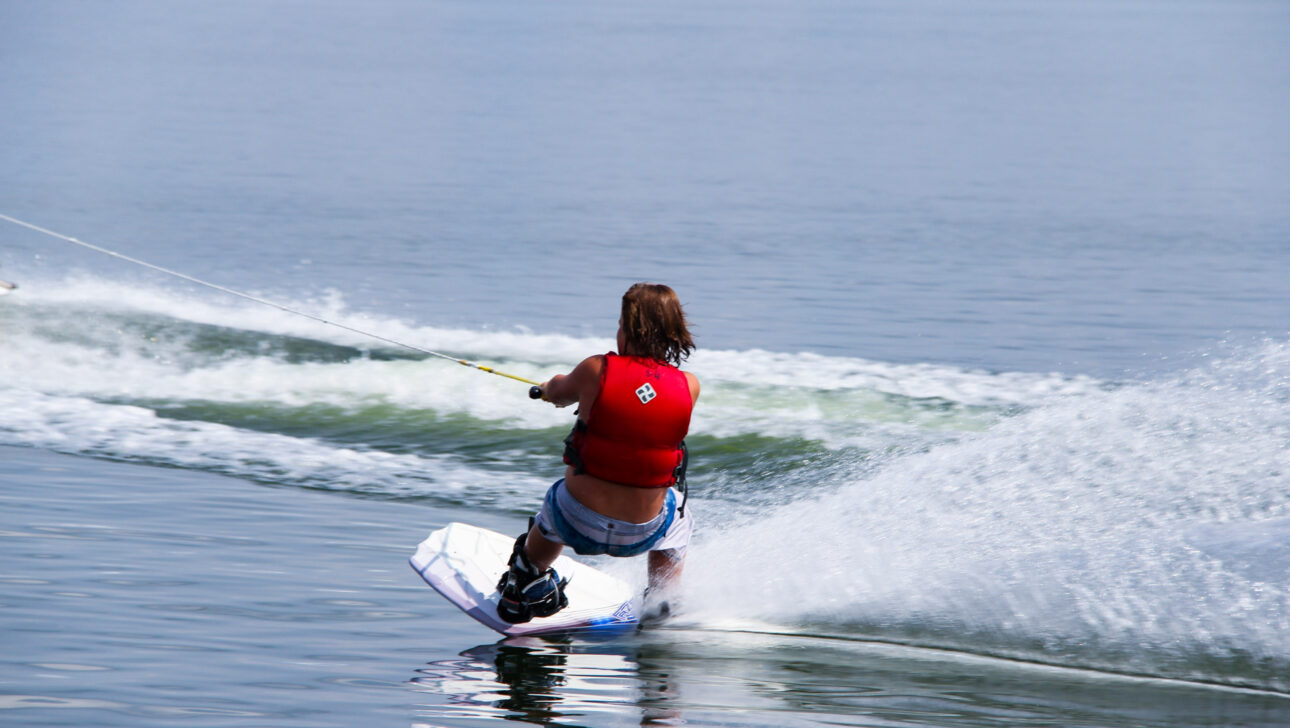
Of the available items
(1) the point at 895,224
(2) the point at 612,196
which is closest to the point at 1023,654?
(1) the point at 895,224

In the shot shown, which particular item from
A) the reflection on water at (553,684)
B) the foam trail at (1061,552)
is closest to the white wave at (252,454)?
the foam trail at (1061,552)

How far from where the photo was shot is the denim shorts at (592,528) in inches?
230

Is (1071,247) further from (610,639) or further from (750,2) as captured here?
(750,2)

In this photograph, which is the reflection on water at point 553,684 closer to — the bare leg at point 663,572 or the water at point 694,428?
the water at point 694,428

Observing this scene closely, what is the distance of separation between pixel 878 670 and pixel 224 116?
46365 mm

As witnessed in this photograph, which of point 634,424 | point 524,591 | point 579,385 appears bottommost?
point 524,591

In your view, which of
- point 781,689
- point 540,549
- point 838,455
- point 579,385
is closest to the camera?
point 781,689

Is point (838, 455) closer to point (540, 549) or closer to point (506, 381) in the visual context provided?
point (506, 381)

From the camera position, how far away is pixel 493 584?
6426mm

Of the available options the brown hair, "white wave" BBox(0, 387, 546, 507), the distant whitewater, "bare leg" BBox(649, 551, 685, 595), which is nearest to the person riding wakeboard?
the brown hair

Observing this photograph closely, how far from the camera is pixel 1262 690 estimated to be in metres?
5.77

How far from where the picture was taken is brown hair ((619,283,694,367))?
18.2ft

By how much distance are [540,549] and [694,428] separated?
5.76 meters

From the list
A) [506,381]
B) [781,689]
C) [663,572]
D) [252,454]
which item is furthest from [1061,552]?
[506,381]
